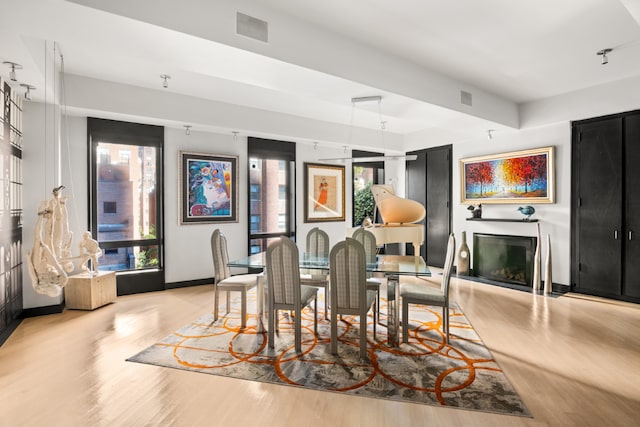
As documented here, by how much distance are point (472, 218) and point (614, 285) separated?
2165 mm

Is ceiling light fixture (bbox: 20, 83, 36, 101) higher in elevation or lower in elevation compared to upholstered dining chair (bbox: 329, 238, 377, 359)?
higher

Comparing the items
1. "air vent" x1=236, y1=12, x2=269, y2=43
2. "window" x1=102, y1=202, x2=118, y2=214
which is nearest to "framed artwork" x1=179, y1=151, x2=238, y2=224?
"window" x1=102, y1=202, x2=118, y2=214

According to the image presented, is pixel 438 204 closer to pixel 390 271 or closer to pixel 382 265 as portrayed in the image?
pixel 382 265

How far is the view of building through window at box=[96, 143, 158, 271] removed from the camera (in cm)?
511

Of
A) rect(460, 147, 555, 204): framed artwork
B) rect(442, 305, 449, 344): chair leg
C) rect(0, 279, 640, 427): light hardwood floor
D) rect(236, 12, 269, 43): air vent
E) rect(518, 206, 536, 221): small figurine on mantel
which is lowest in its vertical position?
rect(0, 279, 640, 427): light hardwood floor

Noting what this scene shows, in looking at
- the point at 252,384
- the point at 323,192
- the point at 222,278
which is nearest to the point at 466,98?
the point at 323,192

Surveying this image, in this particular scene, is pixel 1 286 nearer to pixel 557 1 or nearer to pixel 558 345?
pixel 558 345

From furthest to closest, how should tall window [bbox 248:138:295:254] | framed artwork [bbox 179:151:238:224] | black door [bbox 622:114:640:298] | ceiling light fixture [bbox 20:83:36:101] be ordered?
tall window [bbox 248:138:295:254] → framed artwork [bbox 179:151:238:224] → black door [bbox 622:114:640:298] → ceiling light fixture [bbox 20:83:36:101]

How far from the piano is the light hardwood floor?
1793 mm

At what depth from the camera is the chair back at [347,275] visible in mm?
2996

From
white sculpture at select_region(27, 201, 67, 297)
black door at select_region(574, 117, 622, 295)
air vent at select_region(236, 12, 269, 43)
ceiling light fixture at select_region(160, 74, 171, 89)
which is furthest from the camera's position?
black door at select_region(574, 117, 622, 295)

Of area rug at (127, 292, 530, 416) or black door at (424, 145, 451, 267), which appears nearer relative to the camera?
area rug at (127, 292, 530, 416)

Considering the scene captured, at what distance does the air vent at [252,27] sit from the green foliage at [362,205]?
5.10 m

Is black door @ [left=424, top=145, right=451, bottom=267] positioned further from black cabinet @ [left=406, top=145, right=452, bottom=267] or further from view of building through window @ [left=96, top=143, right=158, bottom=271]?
view of building through window @ [left=96, top=143, right=158, bottom=271]
